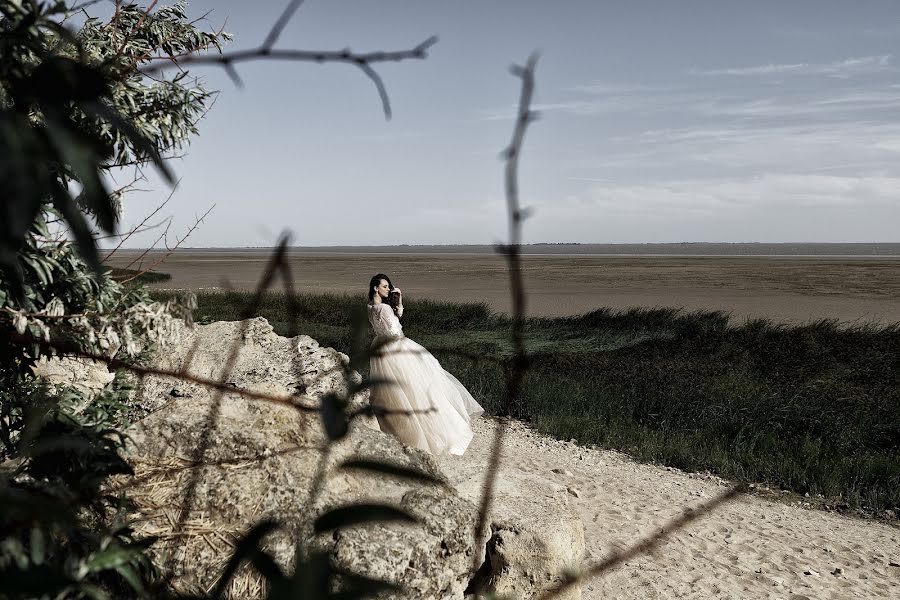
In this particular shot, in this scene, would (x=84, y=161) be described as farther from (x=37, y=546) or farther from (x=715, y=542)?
(x=715, y=542)

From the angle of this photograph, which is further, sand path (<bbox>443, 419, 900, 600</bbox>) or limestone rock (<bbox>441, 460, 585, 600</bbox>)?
sand path (<bbox>443, 419, 900, 600</bbox>)

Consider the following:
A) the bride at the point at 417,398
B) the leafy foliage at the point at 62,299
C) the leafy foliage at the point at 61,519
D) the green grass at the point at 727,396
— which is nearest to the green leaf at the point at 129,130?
the leafy foliage at the point at 62,299

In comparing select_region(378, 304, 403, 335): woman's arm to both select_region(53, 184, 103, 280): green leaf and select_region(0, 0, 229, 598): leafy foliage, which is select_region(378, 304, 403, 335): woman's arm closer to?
select_region(0, 0, 229, 598): leafy foliage

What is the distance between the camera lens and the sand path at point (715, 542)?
4.70 m

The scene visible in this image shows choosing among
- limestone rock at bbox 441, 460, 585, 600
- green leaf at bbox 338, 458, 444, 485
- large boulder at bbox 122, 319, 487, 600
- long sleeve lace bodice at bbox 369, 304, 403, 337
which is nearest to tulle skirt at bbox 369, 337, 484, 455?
long sleeve lace bodice at bbox 369, 304, 403, 337

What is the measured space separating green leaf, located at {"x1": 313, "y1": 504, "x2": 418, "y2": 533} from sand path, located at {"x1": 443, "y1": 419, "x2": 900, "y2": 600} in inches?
142

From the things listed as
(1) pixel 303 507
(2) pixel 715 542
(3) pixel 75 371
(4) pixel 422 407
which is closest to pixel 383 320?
(4) pixel 422 407

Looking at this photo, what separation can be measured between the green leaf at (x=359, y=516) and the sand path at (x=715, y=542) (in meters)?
3.62

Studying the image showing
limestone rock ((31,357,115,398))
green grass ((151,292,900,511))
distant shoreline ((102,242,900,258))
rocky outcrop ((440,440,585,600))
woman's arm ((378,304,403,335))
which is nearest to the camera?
rocky outcrop ((440,440,585,600))

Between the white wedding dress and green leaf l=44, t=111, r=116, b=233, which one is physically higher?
green leaf l=44, t=111, r=116, b=233

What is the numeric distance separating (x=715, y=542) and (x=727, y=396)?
4243 mm

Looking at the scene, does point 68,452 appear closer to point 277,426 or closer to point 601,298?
point 277,426

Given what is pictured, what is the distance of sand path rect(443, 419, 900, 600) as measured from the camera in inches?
185

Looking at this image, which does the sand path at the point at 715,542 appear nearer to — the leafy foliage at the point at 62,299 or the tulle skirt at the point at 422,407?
the tulle skirt at the point at 422,407
